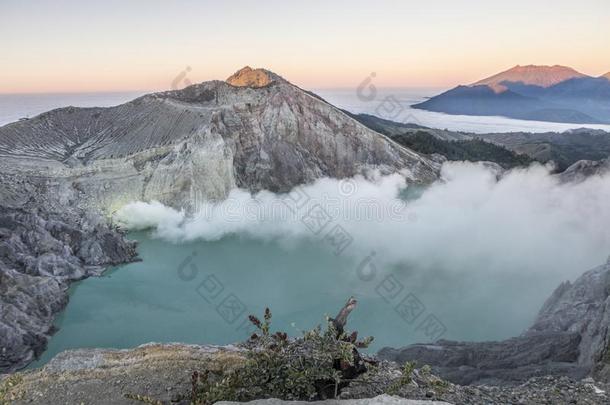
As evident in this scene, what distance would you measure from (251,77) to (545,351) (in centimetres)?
4740

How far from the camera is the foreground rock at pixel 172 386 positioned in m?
8.01

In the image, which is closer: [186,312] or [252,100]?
[186,312]

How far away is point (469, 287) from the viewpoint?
22859 mm

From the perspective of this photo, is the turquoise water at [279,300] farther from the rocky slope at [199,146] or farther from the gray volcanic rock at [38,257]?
the rocky slope at [199,146]

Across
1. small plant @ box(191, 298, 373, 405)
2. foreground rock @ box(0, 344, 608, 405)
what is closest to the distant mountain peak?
foreground rock @ box(0, 344, 608, 405)

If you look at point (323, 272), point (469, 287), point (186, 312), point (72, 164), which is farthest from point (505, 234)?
point (72, 164)

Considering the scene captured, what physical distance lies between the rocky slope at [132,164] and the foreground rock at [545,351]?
13.5 meters

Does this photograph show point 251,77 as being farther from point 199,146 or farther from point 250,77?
point 199,146

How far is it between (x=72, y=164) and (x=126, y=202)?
4.55 metres

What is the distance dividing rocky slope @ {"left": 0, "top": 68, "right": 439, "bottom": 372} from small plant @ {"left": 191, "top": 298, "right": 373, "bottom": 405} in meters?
13.0

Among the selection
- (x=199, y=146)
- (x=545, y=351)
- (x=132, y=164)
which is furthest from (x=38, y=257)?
(x=545, y=351)

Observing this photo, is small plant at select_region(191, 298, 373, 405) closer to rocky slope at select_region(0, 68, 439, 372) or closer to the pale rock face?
rocky slope at select_region(0, 68, 439, 372)

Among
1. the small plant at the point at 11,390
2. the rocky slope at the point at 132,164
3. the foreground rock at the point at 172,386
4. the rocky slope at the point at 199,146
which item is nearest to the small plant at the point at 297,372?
the foreground rock at the point at 172,386

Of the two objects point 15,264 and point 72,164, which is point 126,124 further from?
point 15,264
